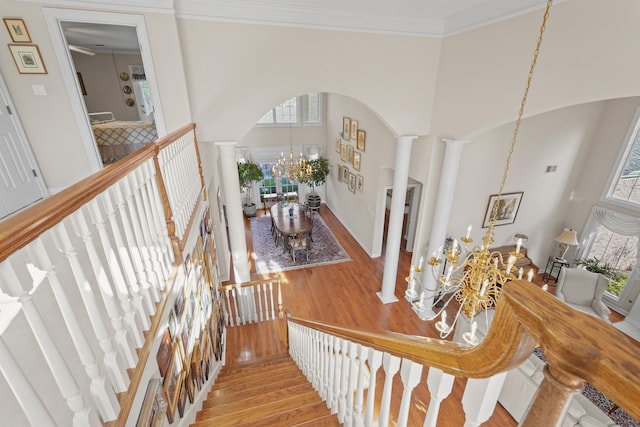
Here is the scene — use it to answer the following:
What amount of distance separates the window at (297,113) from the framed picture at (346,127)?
195 cm

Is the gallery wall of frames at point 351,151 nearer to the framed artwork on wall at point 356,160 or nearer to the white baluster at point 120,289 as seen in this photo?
the framed artwork on wall at point 356,160

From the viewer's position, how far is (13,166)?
305 cm

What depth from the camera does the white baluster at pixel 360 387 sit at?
1.26m

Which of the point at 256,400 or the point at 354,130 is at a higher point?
the point at 354,130

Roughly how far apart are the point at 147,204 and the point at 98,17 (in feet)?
8.80

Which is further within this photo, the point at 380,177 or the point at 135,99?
the point at 135,99

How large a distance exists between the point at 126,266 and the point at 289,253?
622 centimetres

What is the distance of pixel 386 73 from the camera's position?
4230 millimetres

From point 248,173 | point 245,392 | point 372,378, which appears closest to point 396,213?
point 245,392

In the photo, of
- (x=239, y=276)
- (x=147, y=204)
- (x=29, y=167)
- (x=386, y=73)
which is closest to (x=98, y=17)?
(x=29, y=167)

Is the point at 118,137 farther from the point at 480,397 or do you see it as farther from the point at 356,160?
the point at 356,160

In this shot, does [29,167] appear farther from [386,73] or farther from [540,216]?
[540,216]

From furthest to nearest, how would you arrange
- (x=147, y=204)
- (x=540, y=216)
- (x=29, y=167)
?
(x=540, y=216) < (x=29, y=167) < (x=147, y=204)

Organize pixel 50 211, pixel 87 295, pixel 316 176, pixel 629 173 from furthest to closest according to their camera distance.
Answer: pixel 316 176, pixel 629 173, pixel 87 295, pixel 50 211
